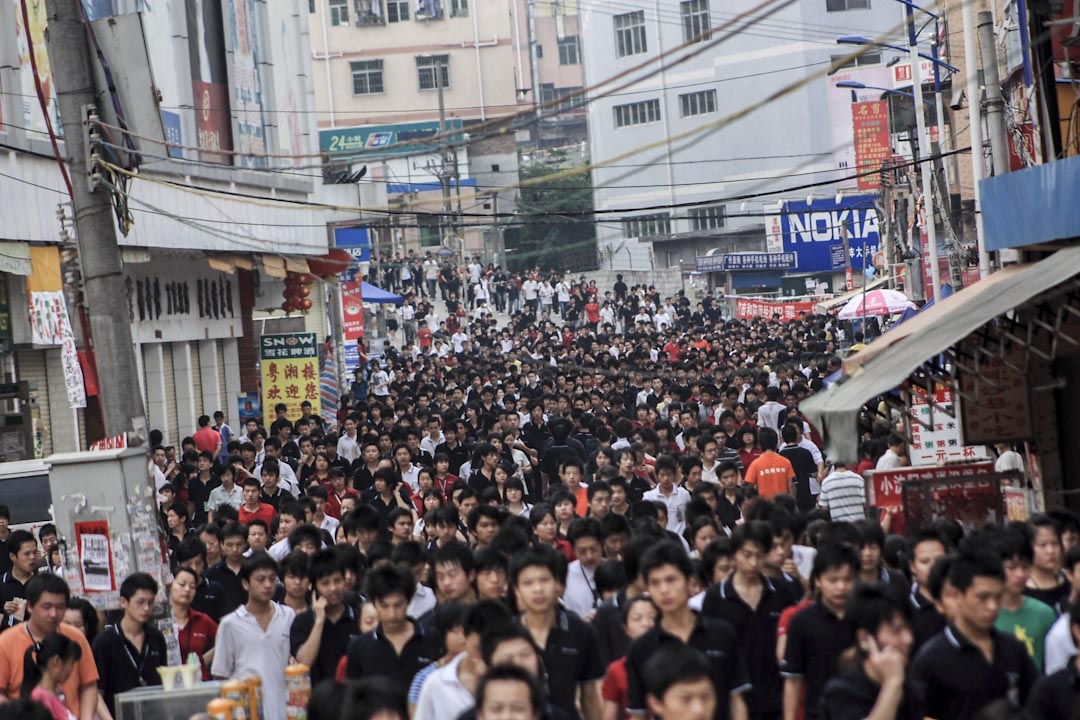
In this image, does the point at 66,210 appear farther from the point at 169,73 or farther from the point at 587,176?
the point at 587,176

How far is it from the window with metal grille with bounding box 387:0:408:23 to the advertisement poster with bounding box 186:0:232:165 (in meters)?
53.9

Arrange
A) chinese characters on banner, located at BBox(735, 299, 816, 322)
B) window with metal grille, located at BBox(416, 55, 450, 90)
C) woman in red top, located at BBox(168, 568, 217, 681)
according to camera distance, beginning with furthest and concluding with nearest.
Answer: window with metal grille, located at BBox(416, 55, 450, 90), chinese characters on banner, located at BBox(735, 299, 816, 322), woman in red top, located at BBox(168, 568, 217, 681)

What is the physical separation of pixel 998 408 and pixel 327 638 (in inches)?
244

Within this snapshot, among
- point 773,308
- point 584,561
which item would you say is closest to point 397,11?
point 773,308

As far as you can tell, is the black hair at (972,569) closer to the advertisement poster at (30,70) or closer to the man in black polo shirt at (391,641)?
the man in black polo shirt at (391,641)

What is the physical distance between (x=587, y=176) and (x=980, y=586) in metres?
61.9

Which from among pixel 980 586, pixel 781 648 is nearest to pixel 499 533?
pixel 781 648

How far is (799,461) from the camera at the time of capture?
15.6m

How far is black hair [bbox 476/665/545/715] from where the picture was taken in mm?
5277

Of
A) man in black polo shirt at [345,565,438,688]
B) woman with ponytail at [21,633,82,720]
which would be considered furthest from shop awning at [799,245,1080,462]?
woman with ponytail at [21,633,82,720]

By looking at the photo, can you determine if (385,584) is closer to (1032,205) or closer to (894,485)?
(894,485)

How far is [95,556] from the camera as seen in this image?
11.1 m

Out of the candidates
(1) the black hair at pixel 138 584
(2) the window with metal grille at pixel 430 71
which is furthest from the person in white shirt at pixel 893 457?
(2) the window with metal grille at pixel 430 71

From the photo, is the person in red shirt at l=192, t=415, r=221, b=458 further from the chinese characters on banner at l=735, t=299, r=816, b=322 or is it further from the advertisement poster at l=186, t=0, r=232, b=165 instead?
the chinese characters on banner at l=735, t=299, r=816, b=322
